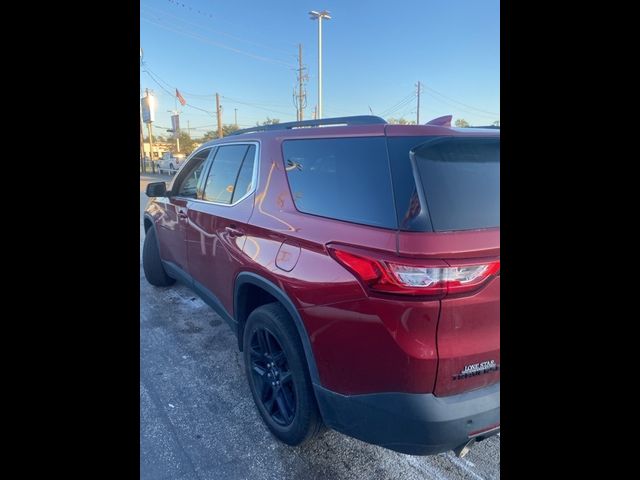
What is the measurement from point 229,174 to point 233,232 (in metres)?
0.66

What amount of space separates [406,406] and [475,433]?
34 centimetres

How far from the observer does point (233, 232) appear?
257 cm

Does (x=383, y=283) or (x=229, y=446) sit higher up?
(x=383, y=283)

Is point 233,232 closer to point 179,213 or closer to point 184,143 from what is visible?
point 179,213

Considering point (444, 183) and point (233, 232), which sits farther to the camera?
point (233, 232)

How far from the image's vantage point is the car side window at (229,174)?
8.91 feet

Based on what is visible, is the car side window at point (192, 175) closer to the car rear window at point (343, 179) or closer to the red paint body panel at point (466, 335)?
the car rear window at point (343, 179)

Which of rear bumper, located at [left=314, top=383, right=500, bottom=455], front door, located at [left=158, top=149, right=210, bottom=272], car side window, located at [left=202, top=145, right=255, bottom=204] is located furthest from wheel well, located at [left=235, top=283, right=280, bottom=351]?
Answer: front door, located at [left=158, top=149, right=210, bottom=272]

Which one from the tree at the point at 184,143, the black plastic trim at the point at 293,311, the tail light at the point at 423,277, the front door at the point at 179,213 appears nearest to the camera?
the tail light at the point at 423,277

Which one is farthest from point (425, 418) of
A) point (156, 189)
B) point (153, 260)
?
point (153, 260)

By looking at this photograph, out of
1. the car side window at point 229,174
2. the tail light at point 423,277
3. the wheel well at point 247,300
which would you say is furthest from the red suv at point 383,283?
the car side window at point 229,174

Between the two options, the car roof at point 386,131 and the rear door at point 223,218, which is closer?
the car roof at point 386,131
